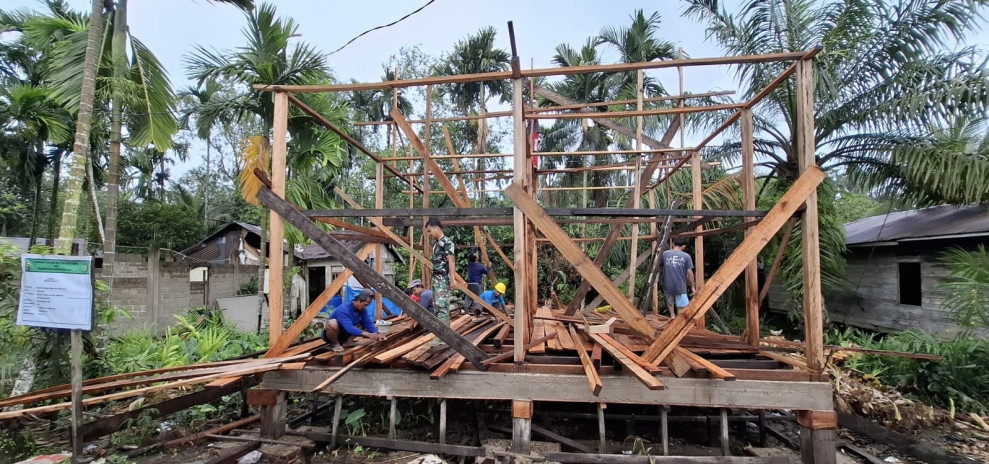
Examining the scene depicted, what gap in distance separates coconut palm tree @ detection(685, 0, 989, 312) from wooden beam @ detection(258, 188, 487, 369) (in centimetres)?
787

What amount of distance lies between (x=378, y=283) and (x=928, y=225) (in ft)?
36.2

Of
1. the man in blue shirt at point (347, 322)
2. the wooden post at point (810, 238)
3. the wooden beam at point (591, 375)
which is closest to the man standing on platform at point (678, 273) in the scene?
the wooden post at point (810, 238)

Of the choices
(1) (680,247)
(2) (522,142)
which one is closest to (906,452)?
(1) (680,247)

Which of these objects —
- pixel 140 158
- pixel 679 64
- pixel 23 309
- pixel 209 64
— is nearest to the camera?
pixel 23 309

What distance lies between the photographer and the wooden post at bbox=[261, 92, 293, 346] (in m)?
4.38

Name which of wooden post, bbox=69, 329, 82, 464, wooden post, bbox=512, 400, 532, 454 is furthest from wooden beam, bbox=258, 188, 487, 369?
wooden post, bbox=69, 329, 82, 464

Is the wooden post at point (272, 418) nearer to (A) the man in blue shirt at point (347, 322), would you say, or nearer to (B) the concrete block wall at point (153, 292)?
(A) the man in blue shirt at point (347, 322)

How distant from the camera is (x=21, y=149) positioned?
11.8 meters

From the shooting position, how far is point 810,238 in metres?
3.93

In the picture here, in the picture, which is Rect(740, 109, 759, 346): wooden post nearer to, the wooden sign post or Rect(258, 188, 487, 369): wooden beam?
Rect(258, 188, 487, 369): wooden beam

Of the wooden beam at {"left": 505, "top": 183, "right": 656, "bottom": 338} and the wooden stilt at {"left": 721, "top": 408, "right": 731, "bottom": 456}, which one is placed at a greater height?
the wooden beam at {"left": 505, "top": 183, "right": 656, "bottom": 338}

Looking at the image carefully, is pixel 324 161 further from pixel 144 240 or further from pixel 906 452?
pixel 144 240

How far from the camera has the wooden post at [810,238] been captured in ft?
12.7

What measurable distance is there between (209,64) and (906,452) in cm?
1130
